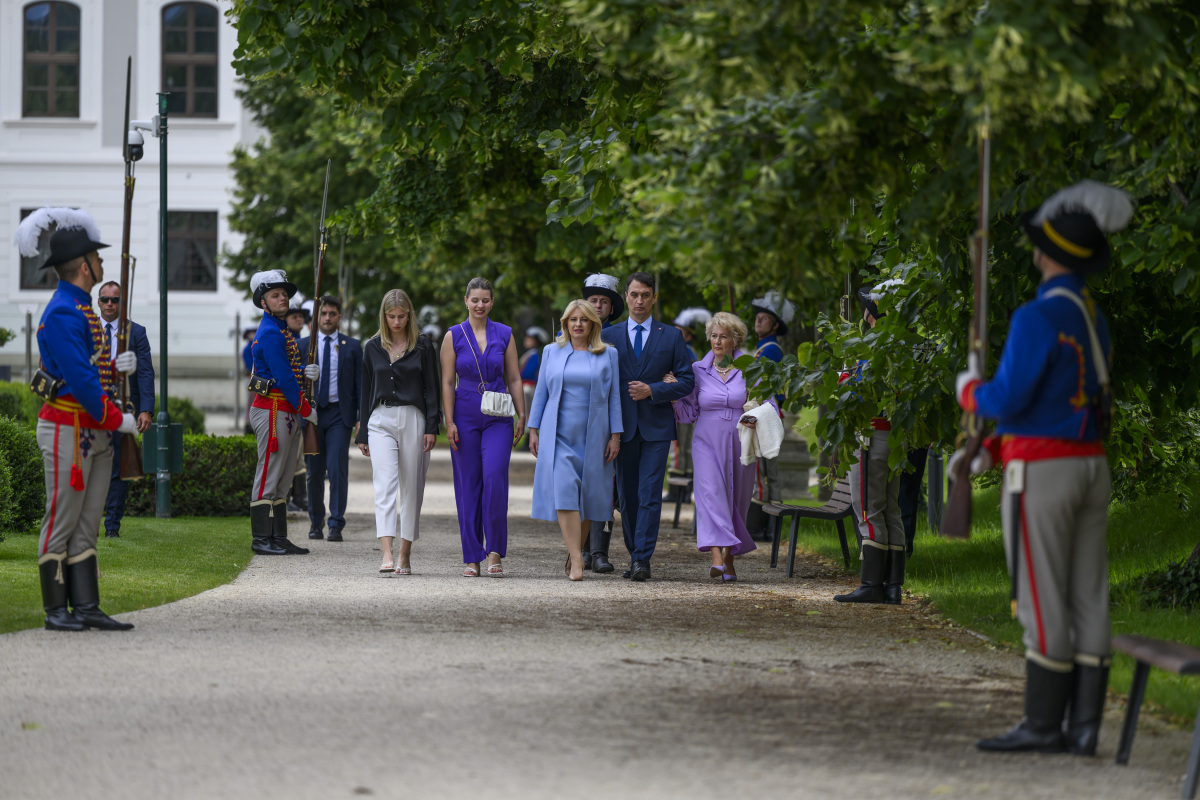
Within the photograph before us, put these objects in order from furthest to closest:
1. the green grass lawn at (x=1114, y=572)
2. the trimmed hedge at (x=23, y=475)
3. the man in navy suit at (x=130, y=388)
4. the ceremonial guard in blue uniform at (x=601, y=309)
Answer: the man in navy suit at (x=130, y=388) < the trimmed hedge at (x=23, y=475) < the ceremonial guard in blue uniform at (x=601, y=309) < the green grass lawn at (x=1114, y=572)

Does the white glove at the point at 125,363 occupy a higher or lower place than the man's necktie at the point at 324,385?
higher

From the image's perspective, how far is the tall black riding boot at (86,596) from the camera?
7770mm

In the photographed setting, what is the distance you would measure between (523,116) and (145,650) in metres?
7.21

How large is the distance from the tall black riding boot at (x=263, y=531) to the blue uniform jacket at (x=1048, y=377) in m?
7.81

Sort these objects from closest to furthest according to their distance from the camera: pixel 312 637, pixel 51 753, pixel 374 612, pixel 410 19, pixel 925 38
Answer: pixel 51 753
pixel 925 38
pixel 312 637
pixel 374 612
pixel 410 19

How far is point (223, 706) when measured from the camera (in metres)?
5.94

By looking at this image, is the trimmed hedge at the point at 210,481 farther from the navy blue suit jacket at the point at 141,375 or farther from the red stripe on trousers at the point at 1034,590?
the red stripe on trousers at the point at 1034,590

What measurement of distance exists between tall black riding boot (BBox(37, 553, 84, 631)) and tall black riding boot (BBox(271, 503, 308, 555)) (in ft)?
14.2

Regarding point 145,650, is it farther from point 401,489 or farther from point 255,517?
point 255,517

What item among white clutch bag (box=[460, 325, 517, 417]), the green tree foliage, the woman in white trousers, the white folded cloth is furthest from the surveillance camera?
the white folded cloth

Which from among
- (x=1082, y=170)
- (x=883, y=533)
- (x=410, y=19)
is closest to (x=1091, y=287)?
(x=1082, y=170)

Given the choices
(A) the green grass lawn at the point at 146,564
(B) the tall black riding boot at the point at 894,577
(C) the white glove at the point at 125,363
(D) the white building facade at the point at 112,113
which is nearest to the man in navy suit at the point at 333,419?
(A) the green grass lawn at the point at 146,564

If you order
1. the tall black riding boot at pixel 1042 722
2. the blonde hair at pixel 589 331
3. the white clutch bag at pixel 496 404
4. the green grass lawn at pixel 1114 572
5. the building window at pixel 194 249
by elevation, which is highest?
the building window at pixel 194 249

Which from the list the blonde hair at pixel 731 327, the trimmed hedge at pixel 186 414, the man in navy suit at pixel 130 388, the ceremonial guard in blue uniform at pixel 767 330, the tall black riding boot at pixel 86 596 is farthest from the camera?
the trimmed hedge at pixel 186 414
